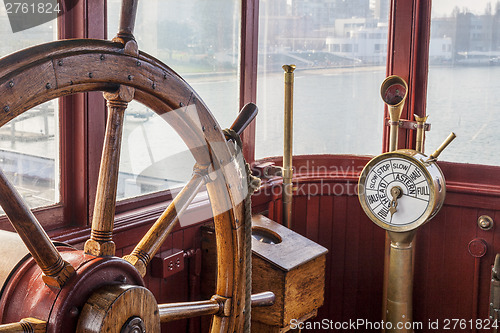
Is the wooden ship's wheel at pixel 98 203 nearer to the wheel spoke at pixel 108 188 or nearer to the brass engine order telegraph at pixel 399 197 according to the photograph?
the wheel spoke at pixel 108 188

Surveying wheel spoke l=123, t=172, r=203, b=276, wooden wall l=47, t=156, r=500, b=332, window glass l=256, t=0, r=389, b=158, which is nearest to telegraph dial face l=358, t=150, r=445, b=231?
wooden wall l=47, t=156, r=500, b=332

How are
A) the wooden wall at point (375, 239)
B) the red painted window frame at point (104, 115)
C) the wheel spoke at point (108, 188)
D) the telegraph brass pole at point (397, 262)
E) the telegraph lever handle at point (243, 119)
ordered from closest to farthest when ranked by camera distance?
the wheel spoke at point (108, 188), the telegraph lever handle at point (243, 119), the red painted window frame at point (104, 115), the telegraph brass pole at point (397, 262), the wooden wall at point (375, 239)

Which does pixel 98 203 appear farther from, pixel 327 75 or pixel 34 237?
pixel 327 75

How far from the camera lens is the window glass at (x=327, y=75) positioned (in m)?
3.12

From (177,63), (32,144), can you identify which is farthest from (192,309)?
(177,63)

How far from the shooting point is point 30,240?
1.01 meters

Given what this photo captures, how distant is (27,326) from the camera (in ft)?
3.30

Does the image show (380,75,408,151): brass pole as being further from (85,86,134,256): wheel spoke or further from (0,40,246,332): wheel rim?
(85,86,134,256): wheel spoke

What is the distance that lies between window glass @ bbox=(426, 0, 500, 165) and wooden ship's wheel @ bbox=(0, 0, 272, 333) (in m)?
2.01

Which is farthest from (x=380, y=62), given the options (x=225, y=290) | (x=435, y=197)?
(x=225, y=290)

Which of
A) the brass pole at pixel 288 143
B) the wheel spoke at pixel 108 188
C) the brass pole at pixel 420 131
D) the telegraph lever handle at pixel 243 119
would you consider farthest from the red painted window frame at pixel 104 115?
the wheel spoke at pixel 108 188

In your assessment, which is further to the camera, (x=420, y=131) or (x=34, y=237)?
(x=420, y=131)

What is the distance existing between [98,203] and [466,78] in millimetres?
2391

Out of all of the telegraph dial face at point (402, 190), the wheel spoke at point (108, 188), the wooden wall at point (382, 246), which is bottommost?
the wooden wall at point (382, 246)
